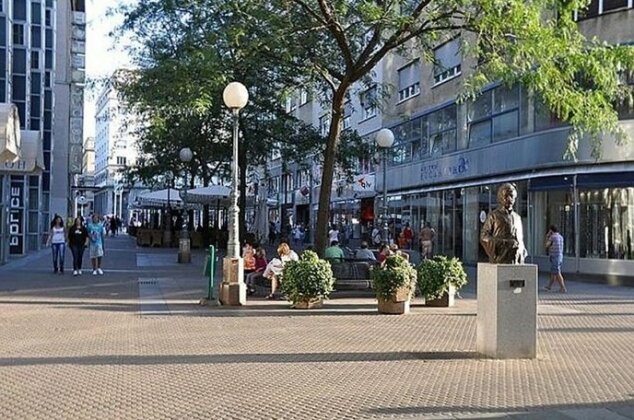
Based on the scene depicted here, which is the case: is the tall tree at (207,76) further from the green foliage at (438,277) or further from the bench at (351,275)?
the green foliage at (438,277)

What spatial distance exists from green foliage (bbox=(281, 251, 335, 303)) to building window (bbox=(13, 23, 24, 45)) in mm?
20078

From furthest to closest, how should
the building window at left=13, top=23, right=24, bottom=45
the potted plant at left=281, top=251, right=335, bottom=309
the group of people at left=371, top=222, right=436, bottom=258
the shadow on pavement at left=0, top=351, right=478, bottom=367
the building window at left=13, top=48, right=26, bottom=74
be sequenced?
the building window at left=13, top=23, right=24, bottom=45 → the building window at left=13, top=48, right=26, bottom=74 → the group of people at left=371, top=222, right=436, bottom=258 → the potted plant at left=281, top=251, right=335, bottom=309 → the shadow on pavement at left=0, top=351, right=478, bottom=367

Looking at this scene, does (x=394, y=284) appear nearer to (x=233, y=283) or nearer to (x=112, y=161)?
(x=233, y=283)

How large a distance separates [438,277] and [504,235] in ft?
16.6

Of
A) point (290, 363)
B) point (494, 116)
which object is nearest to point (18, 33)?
point (494, 116)

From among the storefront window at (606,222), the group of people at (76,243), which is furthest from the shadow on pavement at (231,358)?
the storefront window at (606,222)

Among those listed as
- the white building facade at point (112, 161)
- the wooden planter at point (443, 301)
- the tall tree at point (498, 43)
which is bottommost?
the wooden planter at point (443, 301)

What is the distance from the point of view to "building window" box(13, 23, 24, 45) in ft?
97.9

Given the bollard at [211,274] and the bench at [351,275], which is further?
the bench at [351,275]

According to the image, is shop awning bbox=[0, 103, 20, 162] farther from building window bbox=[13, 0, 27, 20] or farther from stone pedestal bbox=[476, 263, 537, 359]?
building window bbox=[13, 0, 27, 20]

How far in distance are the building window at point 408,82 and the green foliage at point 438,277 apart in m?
22.2

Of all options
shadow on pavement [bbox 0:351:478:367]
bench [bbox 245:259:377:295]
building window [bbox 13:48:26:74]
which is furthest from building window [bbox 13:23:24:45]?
shadow on pavement [bbox 0:351:478:367]

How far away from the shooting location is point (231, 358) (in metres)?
9.46

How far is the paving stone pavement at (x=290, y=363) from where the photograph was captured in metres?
7.02
